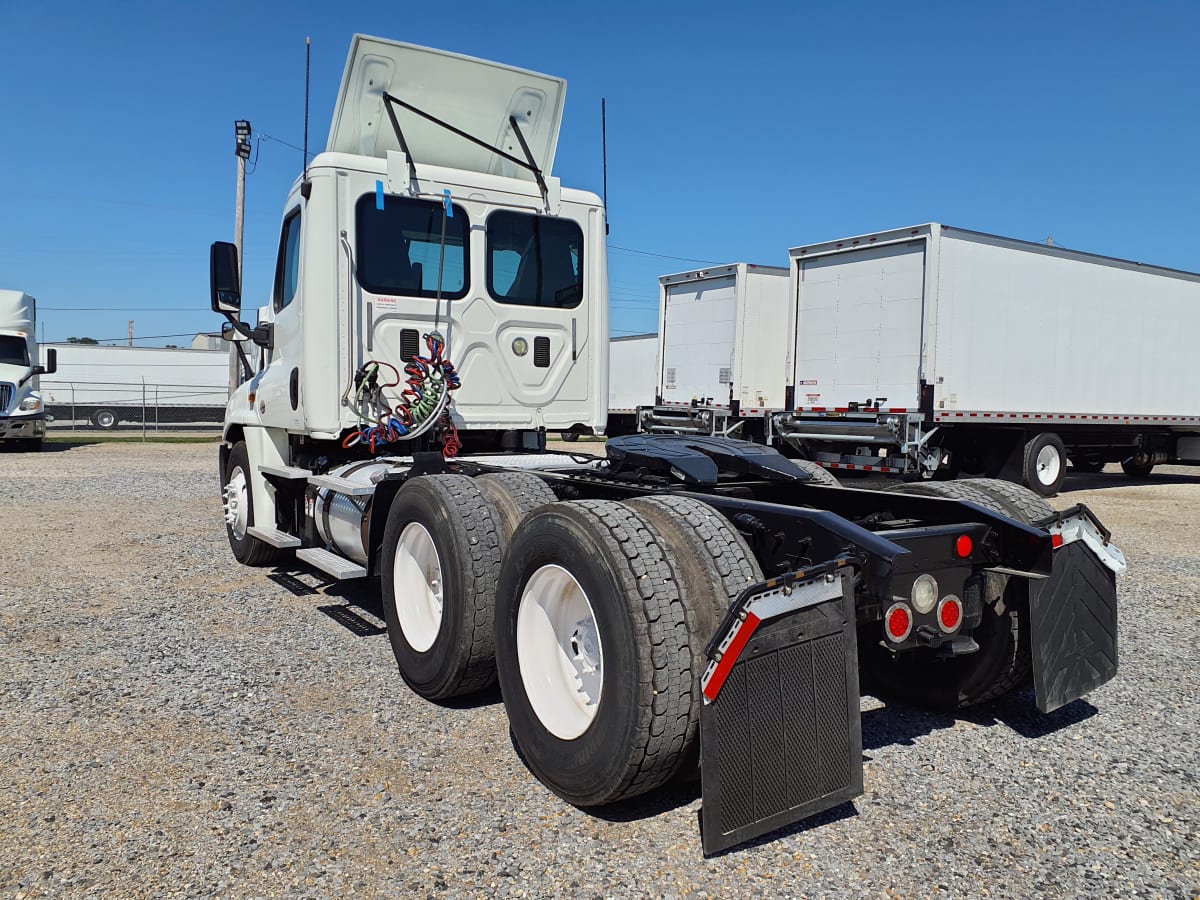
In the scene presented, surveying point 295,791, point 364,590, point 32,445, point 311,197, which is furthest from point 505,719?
point 32,445

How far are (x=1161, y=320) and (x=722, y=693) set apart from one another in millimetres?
17004

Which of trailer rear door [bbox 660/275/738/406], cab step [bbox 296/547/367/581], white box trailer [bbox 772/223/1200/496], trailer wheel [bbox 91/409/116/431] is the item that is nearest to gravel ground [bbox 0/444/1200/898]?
cab step [bbox 296/547/367/581]

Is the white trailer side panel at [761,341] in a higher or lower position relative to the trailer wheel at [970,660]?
higher

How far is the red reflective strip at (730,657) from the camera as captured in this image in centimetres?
248

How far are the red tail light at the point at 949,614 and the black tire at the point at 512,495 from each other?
1697 mm

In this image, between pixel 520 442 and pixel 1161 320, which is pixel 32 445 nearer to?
pixel 520 442

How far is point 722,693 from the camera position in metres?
2.49

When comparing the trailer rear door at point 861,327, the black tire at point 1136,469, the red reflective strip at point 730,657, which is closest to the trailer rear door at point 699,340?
the trailer rear door at point 861,327

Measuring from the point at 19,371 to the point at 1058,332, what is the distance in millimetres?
21216

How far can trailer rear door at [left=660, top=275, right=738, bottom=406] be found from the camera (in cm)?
1563

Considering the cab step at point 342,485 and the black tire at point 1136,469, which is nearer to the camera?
the cab step at point 342,485

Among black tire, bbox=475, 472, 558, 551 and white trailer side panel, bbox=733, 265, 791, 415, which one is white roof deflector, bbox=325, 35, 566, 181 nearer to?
black tire, bbox=475, 472, 558, 551

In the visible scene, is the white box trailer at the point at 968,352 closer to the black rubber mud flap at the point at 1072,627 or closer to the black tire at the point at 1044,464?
the black tire at the point at 1044,464

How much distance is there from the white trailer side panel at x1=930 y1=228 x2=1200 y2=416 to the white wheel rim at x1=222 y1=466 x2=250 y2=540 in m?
9.17
